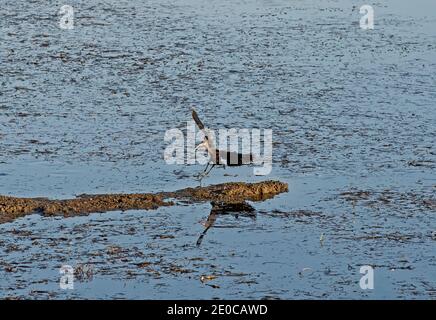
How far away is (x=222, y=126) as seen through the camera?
14.9 metres

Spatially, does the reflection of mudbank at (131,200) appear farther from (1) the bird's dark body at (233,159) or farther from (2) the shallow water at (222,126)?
(1) the bird's dark body at (233,159)

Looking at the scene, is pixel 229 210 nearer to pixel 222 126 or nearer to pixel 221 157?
pixel 221 157

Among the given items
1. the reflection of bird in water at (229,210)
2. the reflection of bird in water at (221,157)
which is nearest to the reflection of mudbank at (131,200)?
the reflection of bird in water at (229,210)

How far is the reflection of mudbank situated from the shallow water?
180 mm

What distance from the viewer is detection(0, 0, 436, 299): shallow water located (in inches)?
408

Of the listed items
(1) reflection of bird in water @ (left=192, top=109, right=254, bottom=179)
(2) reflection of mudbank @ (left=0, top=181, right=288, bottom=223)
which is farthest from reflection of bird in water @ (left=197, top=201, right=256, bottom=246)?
(1) reflection of bird in water @ (left=192, top=109, right=254, bottom=179)

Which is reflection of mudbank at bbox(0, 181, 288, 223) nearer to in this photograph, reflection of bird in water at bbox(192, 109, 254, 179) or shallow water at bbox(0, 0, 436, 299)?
shallow water at bbox(0, 0, 436, 299)

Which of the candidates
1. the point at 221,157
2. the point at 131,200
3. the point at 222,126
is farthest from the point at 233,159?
the point at 222,126

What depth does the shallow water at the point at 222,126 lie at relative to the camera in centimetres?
1038

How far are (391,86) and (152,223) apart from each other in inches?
266

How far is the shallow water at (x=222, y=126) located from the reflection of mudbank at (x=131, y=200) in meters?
0.18

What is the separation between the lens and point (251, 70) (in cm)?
1788

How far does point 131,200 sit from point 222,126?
123 inches
